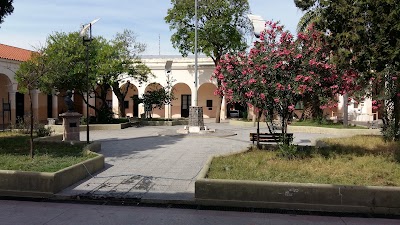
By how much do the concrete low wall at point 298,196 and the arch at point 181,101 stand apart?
28028mm

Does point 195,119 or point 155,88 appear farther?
point 155,88

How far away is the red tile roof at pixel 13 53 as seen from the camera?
79.1 ft

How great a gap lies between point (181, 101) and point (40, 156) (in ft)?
84.7

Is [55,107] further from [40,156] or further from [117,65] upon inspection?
[40,156]

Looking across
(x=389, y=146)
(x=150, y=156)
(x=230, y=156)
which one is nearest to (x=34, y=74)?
(x=150, y=156)

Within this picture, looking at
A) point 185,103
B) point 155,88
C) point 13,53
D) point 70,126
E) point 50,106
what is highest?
point 13,53

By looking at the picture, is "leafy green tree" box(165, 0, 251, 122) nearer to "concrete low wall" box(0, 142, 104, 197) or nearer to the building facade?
the building facade

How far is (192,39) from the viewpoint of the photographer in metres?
26.3

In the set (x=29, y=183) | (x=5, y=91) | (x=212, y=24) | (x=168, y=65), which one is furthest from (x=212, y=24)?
(x=29, y=183)

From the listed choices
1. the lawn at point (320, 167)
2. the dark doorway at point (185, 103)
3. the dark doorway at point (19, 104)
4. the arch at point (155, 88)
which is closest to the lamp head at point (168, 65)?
the arch at point (155, 88)

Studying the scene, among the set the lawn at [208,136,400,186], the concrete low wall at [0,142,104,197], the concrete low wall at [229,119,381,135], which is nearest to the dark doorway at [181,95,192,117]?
the concrete low wall at [229,119,381,135]

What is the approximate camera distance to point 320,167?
7.77 meters

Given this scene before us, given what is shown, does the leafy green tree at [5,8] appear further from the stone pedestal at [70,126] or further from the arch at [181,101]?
the arch at [181,101]

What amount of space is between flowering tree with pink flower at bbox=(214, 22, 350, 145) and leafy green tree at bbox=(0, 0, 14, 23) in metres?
6.90
